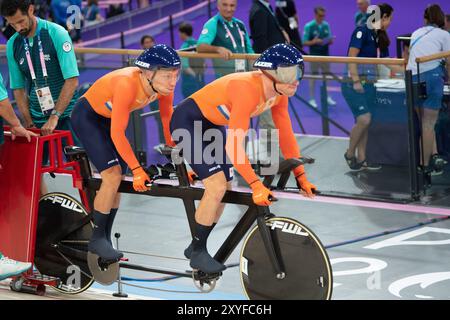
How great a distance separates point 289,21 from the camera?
13.8m

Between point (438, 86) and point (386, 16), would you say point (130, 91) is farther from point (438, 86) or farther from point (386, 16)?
point (386, 16)

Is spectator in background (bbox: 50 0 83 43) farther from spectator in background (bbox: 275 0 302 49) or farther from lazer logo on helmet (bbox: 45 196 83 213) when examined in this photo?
lazer logo on helmet (bbox: 45 196 83 213)

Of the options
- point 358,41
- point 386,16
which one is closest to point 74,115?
point 358,41

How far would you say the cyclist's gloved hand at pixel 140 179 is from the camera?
6.45 m

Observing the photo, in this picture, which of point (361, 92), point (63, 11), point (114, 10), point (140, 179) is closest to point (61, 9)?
point (63, 11)

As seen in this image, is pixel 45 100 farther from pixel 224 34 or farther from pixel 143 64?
pixel 224 34

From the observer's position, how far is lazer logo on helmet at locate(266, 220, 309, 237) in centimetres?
616

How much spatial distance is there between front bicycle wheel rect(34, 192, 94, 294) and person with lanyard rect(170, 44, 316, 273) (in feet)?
2.95

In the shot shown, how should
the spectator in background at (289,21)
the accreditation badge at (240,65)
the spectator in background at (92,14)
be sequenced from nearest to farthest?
the accreditation badge at (240,65), the spectator in background at (289,21), the spectator in background at (92,14)

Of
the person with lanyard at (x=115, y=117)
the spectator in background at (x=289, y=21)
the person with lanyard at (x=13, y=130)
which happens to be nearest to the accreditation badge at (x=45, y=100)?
the person with lanyard at (x=13, y=130)

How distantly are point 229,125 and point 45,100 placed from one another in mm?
2098

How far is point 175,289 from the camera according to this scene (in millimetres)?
7199

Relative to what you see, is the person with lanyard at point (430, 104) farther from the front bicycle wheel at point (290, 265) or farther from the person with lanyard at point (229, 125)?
the front bicycle wheel at point (290, 265)

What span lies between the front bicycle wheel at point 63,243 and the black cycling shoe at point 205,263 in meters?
0.97
